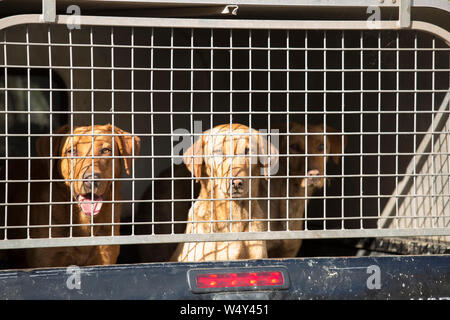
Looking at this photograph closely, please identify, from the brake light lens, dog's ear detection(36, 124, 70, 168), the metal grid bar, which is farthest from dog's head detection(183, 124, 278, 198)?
the brake light lens

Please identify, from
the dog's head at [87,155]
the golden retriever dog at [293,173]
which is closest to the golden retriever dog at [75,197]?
the dog's head at [87,155]

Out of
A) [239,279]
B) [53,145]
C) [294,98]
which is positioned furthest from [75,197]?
[294,98]

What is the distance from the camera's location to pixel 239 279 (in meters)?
2.55

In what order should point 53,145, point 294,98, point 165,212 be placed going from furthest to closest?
point 294,98 → point 165,212 → point 53,145

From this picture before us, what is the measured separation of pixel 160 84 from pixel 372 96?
185cm

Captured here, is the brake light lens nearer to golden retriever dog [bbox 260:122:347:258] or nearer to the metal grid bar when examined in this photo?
the metal grid bar

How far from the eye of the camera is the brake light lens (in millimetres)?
2516

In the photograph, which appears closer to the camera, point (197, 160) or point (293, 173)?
point (197, 160)

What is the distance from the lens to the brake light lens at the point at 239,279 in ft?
8.26

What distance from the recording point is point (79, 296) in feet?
7.91

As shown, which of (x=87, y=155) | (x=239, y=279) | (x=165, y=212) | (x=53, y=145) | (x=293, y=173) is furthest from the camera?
(x=165, y=212)

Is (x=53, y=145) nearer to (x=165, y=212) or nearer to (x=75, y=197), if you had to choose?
(x=75, y=197)

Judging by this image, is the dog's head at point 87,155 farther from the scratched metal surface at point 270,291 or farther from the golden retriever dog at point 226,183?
the scratched metal surface at point 270,291
